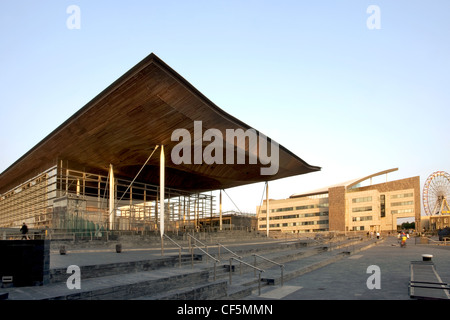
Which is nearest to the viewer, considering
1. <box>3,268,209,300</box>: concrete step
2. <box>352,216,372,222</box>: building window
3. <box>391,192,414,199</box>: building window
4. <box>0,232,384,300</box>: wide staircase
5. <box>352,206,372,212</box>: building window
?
<box>3,268,209,300</box>: concrete step

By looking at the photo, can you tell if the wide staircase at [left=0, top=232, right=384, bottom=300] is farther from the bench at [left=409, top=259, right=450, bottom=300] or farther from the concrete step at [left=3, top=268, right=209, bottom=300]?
the bench at [left=409, top=259, right=450, bottom=300]

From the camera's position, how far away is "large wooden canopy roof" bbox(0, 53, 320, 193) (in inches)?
723

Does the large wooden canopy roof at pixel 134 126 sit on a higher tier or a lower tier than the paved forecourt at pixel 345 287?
higher

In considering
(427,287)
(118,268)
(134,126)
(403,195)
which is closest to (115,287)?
(118,268)

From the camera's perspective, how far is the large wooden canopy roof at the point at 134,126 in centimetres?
1838

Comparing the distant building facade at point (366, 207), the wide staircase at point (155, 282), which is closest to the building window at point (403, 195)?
the distant building facade at point (366, 207)

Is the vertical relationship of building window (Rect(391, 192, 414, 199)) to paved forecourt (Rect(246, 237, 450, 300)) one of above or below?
above

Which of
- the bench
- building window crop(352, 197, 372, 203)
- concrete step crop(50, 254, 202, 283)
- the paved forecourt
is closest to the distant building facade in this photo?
building window crop(352, 197, 372, 203)

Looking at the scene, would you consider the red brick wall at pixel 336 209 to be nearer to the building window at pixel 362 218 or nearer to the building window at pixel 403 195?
the building window at pixel 362 218

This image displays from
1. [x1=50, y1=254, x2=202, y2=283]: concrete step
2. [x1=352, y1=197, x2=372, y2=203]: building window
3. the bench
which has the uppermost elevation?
[x1=50, y1=254, x2=202, y2=283]: concrete step

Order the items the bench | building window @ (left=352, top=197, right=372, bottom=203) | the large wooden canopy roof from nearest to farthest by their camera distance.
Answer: the bench → the large wooden canopy roof → building window @ (left=352, top=197, right=372, bottom=203)

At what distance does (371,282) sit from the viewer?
12836 mm

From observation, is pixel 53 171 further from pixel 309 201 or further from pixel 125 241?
pixel 309 201
